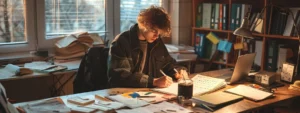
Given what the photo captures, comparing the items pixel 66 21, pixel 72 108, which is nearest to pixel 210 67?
pixel 66 21

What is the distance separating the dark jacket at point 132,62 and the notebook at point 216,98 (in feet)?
1.37

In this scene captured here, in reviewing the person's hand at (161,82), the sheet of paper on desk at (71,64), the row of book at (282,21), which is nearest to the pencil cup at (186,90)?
the person's hand at (161,82)

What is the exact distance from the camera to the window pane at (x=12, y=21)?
3.19 meters

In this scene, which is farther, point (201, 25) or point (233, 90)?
point (201, 25)

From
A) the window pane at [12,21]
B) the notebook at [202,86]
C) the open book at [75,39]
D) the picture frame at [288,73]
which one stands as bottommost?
the notebook at [202,86]

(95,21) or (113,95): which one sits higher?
(95,21)

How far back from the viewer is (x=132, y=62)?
8.02 feet

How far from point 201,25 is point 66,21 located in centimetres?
152

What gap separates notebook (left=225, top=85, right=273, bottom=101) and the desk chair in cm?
98

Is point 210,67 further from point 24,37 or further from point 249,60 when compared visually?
point 24,37

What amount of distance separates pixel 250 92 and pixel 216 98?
315 millimetres

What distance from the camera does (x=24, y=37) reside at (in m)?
3.36

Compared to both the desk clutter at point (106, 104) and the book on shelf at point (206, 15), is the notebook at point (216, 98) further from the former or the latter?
the book on shelf at point (206, 15)

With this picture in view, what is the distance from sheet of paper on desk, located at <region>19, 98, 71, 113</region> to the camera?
1704 mm
